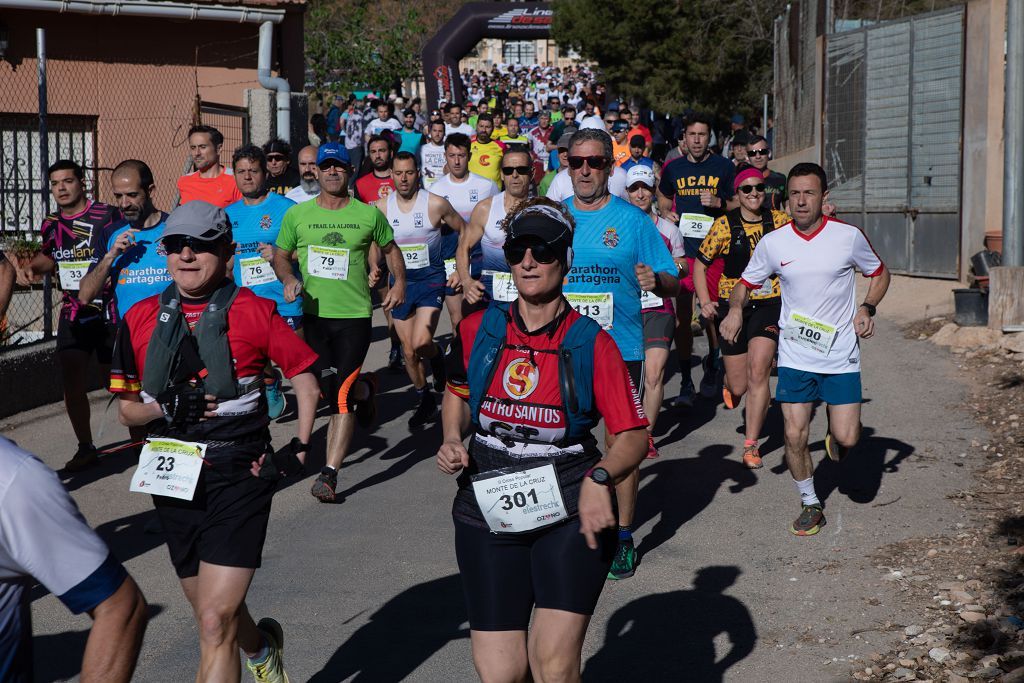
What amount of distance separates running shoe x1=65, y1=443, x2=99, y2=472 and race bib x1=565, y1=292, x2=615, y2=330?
12.8ft

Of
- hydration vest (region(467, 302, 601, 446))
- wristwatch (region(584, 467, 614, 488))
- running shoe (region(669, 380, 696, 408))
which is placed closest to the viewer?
wristwatch (region(584, 467, 614, 488))

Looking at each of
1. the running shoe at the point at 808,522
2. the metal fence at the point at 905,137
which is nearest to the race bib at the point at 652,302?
the running shoe at the point at 808,522

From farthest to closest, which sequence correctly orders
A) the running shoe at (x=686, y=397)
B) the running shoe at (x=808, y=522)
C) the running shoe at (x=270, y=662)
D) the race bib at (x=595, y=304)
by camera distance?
the running shoe at (x=686, y=397), the running shoe at (x=808, y=522), the race bib at (x=595, y=304), the running shoe at (x=270, y=662)

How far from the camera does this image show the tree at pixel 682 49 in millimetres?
35250

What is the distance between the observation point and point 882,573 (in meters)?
6.86

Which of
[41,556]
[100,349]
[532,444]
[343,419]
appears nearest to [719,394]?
[343,419]

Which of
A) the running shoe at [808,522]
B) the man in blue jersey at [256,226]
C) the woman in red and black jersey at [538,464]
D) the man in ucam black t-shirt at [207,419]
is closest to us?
the woman in red and black jersey at [538,464]

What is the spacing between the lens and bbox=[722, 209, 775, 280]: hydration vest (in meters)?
9.56

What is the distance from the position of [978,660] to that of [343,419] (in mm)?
4371

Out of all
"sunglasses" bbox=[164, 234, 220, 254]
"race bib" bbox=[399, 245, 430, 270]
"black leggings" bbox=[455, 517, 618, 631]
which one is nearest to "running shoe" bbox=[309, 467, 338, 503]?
"race bib" bbox=[399, 245, 430, 270]

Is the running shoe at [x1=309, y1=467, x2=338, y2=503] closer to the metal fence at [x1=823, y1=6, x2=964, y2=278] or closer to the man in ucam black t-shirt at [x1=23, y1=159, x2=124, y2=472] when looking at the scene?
the man in ucam black t-shirt at [x1=23, y1=159, x2=124, y2=472]

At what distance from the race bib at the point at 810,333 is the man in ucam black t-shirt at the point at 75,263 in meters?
4.49

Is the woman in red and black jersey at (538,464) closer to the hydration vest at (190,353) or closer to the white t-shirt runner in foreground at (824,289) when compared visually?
the hydration vest at (190,353)

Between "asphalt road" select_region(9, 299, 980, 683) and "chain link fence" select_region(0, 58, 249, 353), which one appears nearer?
"asphalt road" select_region(9, 299, 980, 683)
